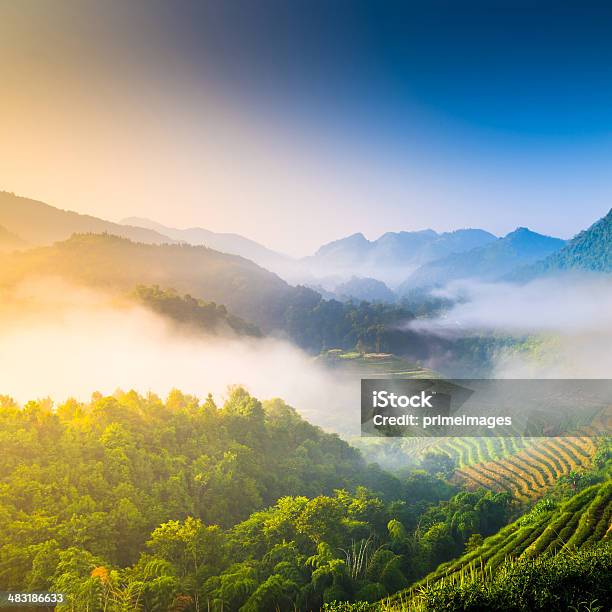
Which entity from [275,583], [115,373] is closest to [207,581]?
[275,583]

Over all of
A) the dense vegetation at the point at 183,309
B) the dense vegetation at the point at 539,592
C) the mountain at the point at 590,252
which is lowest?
the dense vegetation at the point at 539,592

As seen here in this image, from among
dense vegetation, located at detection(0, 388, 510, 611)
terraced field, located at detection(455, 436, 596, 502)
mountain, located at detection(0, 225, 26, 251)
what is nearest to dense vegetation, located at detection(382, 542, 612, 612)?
dense vegetation, located at detection(0, 388, 510, 611)

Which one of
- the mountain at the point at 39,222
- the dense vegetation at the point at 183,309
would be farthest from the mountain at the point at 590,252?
the mountain at the point at 39,222

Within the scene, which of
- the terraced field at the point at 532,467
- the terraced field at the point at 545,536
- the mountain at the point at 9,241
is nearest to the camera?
the terraced field at the point at 545,536

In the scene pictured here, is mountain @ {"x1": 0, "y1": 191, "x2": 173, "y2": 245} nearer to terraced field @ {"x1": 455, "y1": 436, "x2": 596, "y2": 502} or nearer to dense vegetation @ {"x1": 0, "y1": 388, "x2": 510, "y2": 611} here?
dense vegetation @ {"x1": 0, "y1": 388, "x2": 510, "y2": 611}

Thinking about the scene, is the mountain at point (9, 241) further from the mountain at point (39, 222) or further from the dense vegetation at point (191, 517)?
the dense vegetation at point (191, 517)

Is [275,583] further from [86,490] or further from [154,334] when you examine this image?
[154,334]

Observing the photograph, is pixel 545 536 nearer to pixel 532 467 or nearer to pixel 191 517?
pixel 191 517
